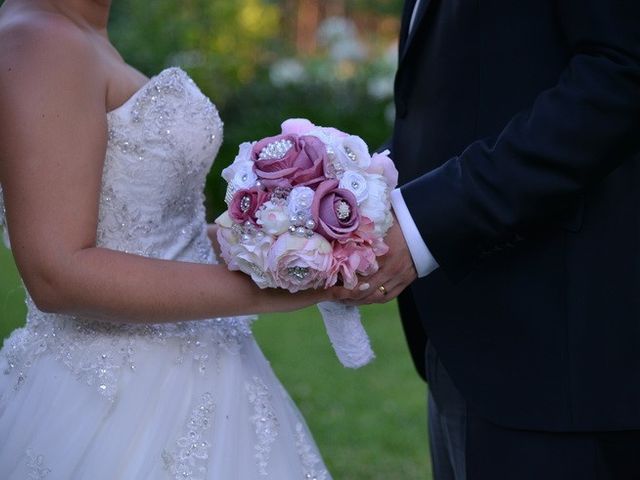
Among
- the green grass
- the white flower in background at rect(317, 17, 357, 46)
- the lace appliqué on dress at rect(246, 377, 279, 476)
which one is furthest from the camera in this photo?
the white flower in background at rect(317, 17, 357, 46)

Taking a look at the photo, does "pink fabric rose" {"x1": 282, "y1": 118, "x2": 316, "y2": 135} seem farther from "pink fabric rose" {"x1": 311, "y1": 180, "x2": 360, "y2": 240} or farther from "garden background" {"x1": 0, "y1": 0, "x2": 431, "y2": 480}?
"garden background" {"x1": 0, "y1": 0, "x2": 431, "y2": 480}

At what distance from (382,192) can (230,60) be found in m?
8.61

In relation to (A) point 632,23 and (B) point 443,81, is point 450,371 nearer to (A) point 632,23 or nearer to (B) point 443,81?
(B) point 443,81

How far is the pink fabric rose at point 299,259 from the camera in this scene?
75.2 inches

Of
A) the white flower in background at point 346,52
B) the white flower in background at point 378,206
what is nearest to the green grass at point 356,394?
the white flower in background at point 378,206

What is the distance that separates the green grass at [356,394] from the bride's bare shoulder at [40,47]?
9.39 feet

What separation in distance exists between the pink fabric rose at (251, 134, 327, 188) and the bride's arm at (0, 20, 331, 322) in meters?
0.25

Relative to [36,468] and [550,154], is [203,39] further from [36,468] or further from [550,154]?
[550,154]

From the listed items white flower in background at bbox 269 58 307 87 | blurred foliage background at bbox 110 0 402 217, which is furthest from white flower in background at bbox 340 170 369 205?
white flower in background at bbox 269 58 307 87

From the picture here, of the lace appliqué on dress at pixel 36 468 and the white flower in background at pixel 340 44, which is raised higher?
the lace appliqué on dress at pixel 36 468

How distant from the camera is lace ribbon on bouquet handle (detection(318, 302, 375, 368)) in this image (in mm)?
2227

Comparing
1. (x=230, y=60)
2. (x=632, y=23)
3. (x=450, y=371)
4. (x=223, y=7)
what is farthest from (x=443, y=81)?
(x=223, y=7)

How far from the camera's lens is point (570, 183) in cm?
198

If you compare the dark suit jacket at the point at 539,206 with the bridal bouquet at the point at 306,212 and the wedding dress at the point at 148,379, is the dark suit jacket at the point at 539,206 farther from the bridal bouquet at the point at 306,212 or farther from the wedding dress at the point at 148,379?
the wedding dress at the point at 148,379
